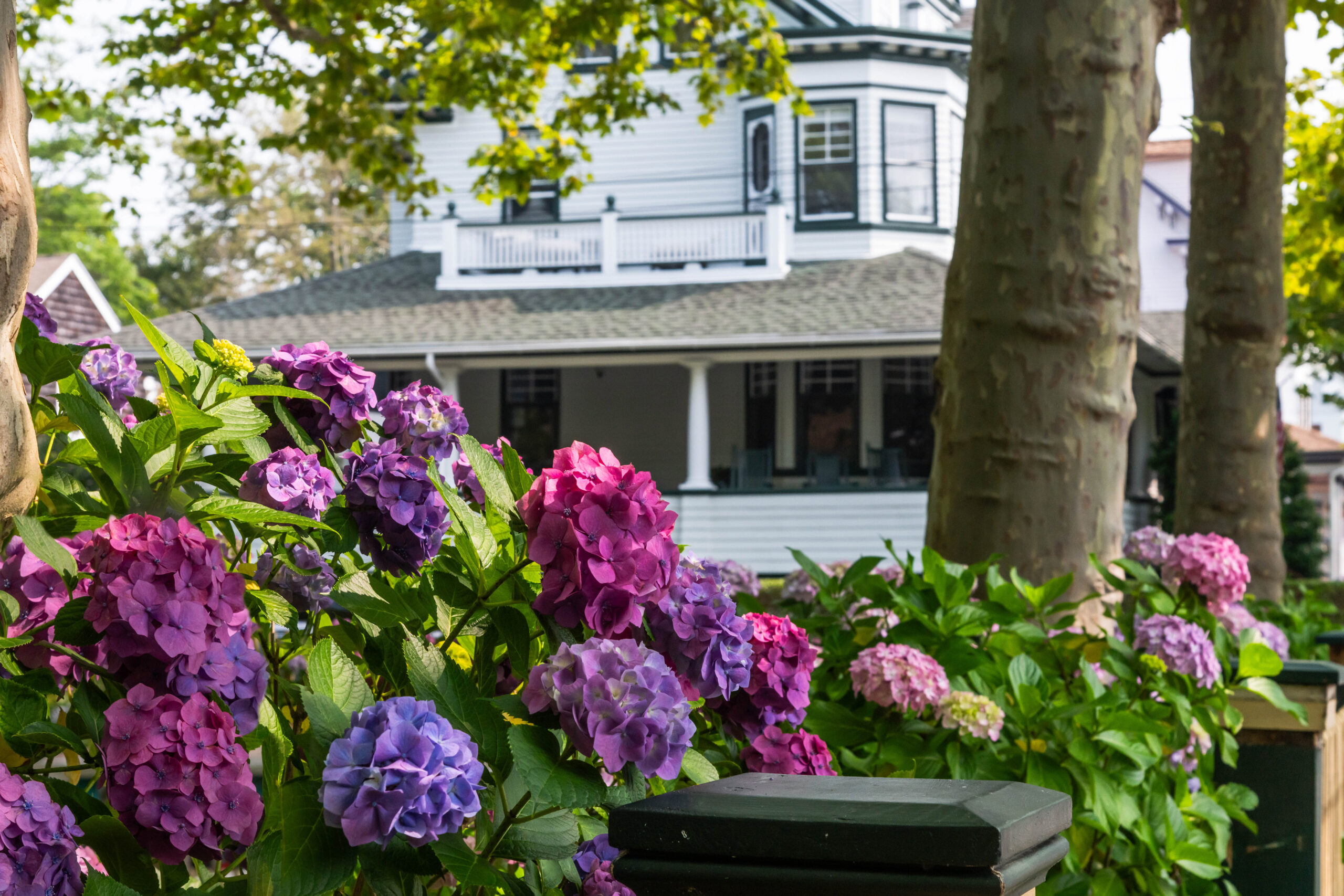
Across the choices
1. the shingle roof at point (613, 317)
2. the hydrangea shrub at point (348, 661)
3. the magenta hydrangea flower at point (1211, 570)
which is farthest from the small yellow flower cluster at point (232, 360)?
the shingle roof at point (613, 317)

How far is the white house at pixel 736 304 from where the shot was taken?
15453 mm

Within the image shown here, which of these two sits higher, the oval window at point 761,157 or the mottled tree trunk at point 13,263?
the oval window at point 761,157

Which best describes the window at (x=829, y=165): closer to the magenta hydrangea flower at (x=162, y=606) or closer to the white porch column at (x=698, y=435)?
the white porch column at (x=698, y=435)

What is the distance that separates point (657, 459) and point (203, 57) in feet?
31.3

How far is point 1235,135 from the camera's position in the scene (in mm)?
6160

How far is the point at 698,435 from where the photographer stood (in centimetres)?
1541

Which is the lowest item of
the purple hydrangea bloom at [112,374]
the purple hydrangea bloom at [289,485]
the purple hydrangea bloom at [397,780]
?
the purple hydrangea bloom at [397,780]

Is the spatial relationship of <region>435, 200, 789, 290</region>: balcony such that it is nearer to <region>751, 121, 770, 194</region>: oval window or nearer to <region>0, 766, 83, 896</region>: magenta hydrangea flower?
<region>751, 121, 770, 194</region>: oval window

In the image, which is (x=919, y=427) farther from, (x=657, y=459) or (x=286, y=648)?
(x=286, y=648)

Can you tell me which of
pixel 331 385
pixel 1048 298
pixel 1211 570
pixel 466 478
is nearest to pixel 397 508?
pixel 466 478

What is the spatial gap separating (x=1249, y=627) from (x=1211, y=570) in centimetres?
31

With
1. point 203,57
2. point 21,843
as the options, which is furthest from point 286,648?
point 203,57

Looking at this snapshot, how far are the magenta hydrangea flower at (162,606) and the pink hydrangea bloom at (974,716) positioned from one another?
1.53 meters

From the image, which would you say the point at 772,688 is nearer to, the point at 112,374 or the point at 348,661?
the point at 348,661
